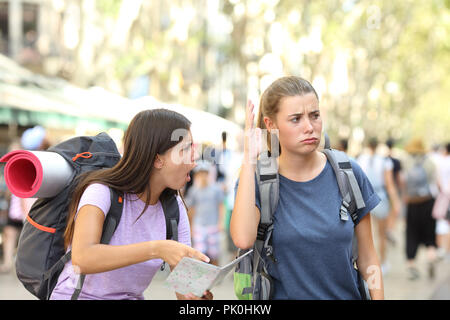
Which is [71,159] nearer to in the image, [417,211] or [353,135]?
[417,211]

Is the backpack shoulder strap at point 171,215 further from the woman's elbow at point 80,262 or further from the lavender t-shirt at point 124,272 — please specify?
the woman's elbow at point 80,262

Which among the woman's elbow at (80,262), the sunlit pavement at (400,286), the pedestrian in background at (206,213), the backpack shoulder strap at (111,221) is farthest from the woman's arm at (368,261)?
the pedestrian in background at (206,213)

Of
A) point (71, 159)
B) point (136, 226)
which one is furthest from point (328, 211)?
point (71, 159)

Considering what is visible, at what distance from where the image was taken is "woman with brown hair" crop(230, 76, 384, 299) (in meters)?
2.79

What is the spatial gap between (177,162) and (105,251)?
1.50 ft

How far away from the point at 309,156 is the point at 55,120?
1084 cm

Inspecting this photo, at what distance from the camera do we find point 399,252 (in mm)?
14469

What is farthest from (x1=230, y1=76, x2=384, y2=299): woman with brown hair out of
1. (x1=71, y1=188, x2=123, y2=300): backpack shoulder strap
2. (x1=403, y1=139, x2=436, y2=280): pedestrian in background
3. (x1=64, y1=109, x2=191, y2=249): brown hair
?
(x1=403, y1=139, x2=436, y2=280): pedestrian in background

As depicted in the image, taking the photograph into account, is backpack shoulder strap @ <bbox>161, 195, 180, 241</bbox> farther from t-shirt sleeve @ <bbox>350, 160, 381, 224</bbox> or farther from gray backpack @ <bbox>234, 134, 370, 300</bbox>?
Result: t-shirt sleeve @ <bbox>350, 160, 381, 224</bbox>

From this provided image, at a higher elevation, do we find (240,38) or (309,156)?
(240,38)

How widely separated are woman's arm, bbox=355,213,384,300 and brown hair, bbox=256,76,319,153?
513mm

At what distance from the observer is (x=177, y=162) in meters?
2.83

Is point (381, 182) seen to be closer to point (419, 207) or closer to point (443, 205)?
point (419, 207)

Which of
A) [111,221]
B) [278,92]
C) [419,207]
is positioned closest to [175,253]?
[111,221]
